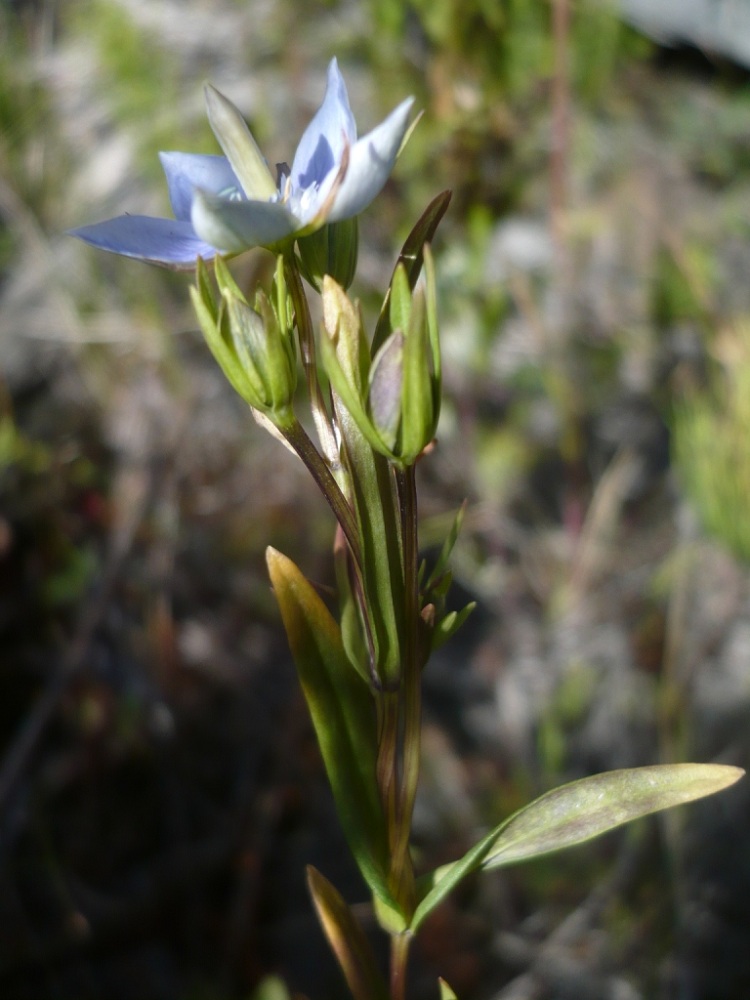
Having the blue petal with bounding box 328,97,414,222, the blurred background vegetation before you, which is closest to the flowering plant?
the blue petal with bounding box 328,97,414,222

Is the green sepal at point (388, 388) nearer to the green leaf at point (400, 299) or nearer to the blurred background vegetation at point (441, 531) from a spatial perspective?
the green leaf at point (400, 299)

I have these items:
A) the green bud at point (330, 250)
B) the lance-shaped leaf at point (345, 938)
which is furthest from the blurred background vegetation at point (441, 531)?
the green bud at point (330, 250)

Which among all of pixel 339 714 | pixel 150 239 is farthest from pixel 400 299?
pixel 339 714

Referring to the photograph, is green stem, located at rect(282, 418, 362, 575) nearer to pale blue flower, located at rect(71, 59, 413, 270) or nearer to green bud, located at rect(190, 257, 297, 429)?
green bud, located at rect(190, 257, 297, 429)

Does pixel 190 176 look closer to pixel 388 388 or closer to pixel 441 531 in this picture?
pixel 388 388

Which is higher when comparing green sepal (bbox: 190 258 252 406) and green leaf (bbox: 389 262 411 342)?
green leaf (bbox: 389 262 411 342)
